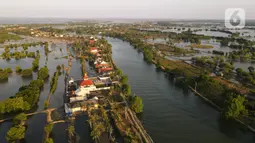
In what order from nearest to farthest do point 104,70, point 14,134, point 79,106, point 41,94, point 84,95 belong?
1. point 14,134
2. point 79,106
3. point 84,95
4. point 41,94
5. point 104,70

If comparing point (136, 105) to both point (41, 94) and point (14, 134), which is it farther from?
point (41, 94)

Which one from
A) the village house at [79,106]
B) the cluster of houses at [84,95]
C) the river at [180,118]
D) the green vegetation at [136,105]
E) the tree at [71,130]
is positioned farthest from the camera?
the green vegetation at [136,105]

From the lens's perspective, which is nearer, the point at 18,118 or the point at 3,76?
the point at 18,118

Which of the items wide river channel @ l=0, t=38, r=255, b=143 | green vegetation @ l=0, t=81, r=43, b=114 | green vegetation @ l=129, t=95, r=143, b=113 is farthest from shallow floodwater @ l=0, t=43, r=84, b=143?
green vegetation @ l=129, t=95, r=143, b=113

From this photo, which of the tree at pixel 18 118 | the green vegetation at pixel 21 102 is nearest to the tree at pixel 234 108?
the tree at pixel 18 118

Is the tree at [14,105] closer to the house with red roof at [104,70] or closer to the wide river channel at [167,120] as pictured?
the wide river channel at [167,120]

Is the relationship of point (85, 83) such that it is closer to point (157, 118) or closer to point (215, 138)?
point (157, 118)

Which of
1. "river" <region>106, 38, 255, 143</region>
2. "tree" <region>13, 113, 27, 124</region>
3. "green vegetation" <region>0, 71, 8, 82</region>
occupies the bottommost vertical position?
"river" <region>106, 38, 255, 143</region>

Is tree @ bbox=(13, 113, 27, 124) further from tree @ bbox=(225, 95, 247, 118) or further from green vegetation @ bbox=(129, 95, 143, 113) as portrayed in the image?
tree @ bbox=(225, 95, 247, 118)

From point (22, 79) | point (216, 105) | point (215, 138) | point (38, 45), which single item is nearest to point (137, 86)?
point (216, 105)

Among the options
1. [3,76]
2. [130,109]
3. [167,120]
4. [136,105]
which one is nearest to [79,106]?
[130,109]
